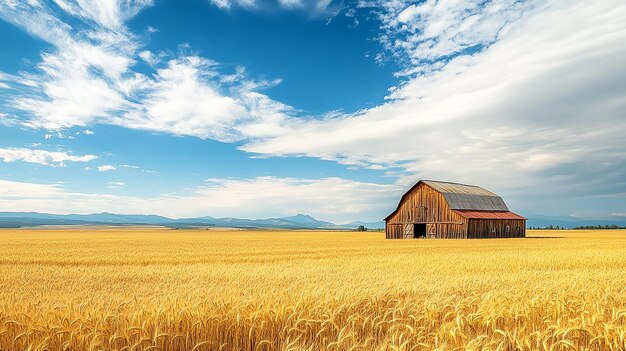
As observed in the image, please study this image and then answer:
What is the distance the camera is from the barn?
6844cm

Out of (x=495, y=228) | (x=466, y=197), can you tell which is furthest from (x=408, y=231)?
(x=495, y=228)

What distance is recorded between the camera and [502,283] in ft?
40.5

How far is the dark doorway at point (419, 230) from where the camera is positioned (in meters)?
73.3

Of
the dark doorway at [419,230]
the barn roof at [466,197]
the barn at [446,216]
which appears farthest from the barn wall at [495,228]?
the dark doorway at [419,230]

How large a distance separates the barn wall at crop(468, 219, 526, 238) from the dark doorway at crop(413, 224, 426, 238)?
27.4ft

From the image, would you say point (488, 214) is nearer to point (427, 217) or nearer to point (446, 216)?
point (446, 216)

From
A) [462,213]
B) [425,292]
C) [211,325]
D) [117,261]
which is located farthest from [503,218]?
[211,325]

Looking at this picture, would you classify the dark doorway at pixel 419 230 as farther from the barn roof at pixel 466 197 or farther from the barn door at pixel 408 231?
the barn roof at pixel 466 197

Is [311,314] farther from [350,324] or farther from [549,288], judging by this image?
[549,288]

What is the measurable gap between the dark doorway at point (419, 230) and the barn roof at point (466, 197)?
14.6 feet

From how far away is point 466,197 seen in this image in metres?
76.0

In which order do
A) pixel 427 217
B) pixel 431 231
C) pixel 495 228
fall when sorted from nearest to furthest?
pixel 431 231 → pixel 427 217 → pixel 495 228

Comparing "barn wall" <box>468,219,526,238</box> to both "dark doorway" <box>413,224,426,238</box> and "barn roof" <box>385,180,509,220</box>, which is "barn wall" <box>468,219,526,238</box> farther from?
"dark doorway" <box>413,224,426,238</box>

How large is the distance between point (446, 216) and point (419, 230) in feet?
21.5
